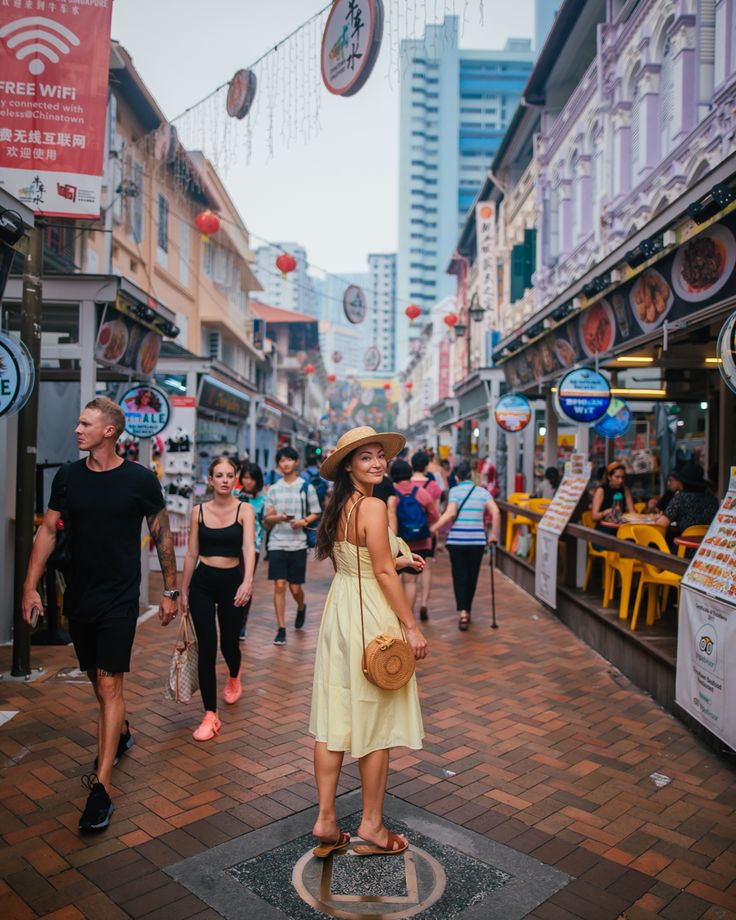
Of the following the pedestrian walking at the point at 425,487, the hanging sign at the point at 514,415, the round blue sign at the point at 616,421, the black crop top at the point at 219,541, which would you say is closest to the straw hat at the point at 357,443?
the black crop top at the point at 219,541

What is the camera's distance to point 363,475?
3344 millimetres

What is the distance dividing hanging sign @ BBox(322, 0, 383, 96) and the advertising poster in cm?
410

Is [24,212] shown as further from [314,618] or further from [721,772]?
[721,772]

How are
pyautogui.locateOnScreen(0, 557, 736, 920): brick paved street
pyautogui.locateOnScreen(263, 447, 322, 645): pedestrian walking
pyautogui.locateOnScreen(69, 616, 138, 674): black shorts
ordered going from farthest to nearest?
pyautogui.locateOnScreen(263, 447, 322, 645): pedestrian walking
pyautogui.locateOnScreen(69, 616, 138, 674): black shorts
pyautogui.locateOnScreen(0, 557, 736, 920): brick paved street

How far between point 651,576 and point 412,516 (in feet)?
8.26

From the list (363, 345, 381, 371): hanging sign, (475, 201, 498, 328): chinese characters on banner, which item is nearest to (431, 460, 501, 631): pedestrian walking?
(475, 201, 498, 328): chinese characters on banner

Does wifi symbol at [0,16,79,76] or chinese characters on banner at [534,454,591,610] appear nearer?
wifi symbol at [0,16,79,76]

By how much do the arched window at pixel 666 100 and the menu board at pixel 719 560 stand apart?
7.69 metres

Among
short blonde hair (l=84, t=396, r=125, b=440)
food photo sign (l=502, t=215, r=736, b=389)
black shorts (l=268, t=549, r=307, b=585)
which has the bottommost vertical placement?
black shorts (l=268, t=549, r=307, b=585)

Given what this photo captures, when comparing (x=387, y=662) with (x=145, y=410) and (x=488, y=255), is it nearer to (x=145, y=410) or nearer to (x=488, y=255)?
(x=145, y=410)

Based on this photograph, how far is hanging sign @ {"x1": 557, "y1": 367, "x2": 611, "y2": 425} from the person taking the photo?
8.88 metres

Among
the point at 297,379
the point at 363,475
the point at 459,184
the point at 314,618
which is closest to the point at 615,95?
the point at 314,618

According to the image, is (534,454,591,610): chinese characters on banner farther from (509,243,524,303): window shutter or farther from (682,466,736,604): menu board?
(509,243,524,303): window shutter

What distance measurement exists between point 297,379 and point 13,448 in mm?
45567
